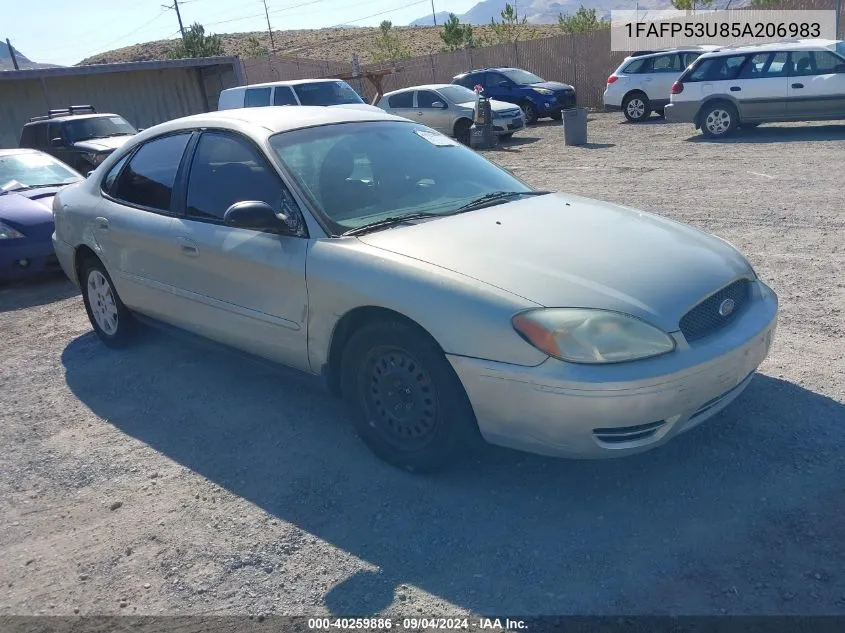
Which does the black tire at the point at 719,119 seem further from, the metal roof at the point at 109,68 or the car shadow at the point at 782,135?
the metal roof at the point at 109,68

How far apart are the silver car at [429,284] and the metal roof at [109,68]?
1888 cm

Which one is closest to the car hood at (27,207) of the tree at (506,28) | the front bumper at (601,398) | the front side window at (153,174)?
the front side window at (153,174)

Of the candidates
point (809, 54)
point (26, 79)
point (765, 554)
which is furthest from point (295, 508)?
point (26, 79)

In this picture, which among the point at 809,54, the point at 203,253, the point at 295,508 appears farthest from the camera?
the point at 809,54

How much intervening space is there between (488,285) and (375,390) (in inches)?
31.6

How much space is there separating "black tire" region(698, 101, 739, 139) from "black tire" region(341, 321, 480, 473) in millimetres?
13362

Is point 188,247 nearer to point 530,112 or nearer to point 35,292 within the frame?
point 35,292

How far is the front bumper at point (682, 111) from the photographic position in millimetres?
15375

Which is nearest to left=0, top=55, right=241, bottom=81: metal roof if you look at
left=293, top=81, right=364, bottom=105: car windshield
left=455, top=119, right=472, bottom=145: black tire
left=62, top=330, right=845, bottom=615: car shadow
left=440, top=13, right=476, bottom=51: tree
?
left=293, top=81, right=364, bottom=105: car windshield

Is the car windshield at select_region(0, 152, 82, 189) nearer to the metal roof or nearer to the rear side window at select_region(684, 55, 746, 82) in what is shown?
the rear side window at select_region(684, 55, 746, 82)

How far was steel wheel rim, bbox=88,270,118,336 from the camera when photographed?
567cm

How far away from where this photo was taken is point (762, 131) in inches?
612

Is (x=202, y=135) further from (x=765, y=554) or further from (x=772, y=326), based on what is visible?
(x=765, y=554)

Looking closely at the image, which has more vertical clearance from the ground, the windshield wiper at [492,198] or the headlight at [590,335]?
the windshield wiper at [492,198]
